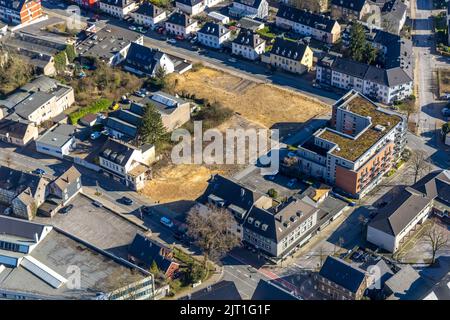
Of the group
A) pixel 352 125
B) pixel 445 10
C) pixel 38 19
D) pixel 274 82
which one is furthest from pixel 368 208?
pixel 38 19

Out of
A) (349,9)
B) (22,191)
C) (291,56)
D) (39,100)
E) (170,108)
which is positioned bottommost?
(22,191)

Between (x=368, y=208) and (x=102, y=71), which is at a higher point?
(x=102, y=71)

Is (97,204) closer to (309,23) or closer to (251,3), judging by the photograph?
(309,23)

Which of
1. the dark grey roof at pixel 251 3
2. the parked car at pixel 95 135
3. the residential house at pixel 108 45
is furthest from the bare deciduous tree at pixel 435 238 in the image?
the dark grey roof at pixel 251 3

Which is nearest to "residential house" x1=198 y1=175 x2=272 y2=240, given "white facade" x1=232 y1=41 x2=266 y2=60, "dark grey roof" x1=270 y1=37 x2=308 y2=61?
"dark grey roof" x1=270 y1=37 x2=308 y2=61

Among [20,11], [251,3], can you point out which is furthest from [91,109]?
[251,3]

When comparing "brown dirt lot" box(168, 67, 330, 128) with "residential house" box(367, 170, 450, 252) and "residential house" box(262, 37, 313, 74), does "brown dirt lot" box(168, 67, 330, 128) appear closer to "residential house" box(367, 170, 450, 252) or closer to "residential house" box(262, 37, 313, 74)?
"residential house" box(262, 37, 313, 74)
